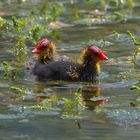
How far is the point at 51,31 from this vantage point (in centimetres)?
1658

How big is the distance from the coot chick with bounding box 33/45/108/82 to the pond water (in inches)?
5.9

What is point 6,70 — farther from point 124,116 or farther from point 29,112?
point 124,116

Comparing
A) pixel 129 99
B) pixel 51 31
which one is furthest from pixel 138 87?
pixel 51 31

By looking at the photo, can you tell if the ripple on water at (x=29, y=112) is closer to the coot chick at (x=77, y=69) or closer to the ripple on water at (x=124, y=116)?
the ripple on water at (x=124, y=116)

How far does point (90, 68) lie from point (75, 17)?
18.9 ft

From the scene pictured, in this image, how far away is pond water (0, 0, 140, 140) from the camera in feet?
29.3

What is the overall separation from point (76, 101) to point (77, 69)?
2276mm

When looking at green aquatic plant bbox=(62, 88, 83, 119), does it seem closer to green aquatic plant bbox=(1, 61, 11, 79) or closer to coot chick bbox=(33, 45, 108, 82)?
coot chick bbox=(33, 45, 108, 82)

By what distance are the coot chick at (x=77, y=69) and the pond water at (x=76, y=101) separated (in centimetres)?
15

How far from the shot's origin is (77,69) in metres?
12.1

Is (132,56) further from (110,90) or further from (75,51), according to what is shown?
(110,90)

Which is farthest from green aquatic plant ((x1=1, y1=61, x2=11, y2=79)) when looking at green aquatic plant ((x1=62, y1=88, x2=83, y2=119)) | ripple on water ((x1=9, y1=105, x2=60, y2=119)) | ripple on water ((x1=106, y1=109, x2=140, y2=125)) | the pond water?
ripple on water ((x1=106, y1=109, x2=140, y2=125))

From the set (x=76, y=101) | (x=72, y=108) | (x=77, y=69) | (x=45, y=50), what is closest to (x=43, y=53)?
(x=45, y=50)

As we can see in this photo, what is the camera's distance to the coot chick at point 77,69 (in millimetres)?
12023
